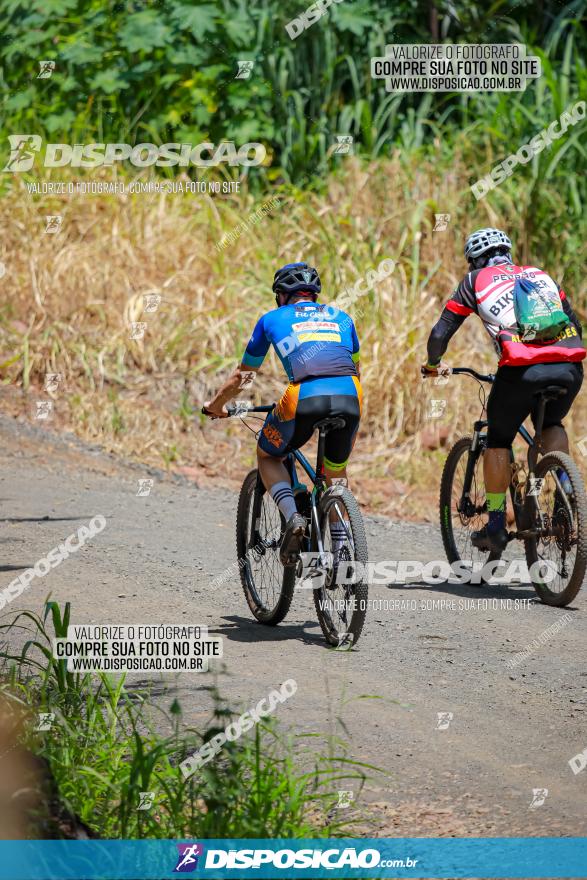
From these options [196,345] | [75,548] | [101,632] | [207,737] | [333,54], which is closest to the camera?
[207,737]

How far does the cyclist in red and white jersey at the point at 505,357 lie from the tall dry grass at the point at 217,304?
2.68 m

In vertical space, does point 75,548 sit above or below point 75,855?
above

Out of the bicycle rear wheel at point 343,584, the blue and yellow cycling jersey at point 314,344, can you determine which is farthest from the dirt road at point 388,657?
the blue and yellow cycling jersey at point 314,344

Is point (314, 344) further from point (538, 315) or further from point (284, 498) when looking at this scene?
point (538, 315)

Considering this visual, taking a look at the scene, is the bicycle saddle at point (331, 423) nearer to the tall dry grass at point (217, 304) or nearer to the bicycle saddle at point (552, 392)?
the bicycle saddle at point (552, 392)

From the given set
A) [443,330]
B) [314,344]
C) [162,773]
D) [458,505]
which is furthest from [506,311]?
[162,773]

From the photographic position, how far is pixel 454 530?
8469 mm

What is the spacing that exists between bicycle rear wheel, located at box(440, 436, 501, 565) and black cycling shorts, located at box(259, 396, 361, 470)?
6.28ft

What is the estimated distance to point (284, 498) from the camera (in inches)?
241

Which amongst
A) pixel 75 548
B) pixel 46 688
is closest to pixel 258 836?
pixel 46 688

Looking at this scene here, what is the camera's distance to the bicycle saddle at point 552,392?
708 centimetres

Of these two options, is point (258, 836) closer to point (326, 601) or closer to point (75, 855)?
point (75, 855)

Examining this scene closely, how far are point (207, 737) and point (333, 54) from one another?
1168 cm

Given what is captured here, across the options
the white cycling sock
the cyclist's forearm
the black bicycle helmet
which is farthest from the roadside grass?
the cyclist's forearm
